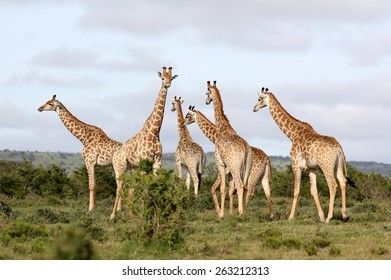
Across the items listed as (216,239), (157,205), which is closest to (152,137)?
(216,239)

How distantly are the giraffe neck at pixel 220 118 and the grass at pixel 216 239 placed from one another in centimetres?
219

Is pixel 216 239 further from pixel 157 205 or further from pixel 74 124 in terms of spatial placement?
pixel 74 124

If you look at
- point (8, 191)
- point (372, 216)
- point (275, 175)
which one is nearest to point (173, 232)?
point (372, 216)

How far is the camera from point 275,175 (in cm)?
3434

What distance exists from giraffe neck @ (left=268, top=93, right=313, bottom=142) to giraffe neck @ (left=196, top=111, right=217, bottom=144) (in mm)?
2000

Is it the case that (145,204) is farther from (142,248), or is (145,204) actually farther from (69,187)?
(69,187)

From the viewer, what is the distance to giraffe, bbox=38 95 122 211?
858 inches

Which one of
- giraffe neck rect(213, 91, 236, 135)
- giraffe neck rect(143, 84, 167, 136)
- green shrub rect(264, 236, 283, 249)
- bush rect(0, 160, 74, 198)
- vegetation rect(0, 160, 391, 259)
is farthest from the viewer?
bush rect(0, 160, 74, 198)

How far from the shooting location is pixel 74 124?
2262 centimetres

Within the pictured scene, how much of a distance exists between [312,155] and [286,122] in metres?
1.73

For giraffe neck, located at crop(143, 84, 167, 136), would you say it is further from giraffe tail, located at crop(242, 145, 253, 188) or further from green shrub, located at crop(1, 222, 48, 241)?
green shrub, located at crop(1, 222, 48, 241)

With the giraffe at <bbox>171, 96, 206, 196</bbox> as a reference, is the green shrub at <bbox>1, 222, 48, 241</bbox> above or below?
below

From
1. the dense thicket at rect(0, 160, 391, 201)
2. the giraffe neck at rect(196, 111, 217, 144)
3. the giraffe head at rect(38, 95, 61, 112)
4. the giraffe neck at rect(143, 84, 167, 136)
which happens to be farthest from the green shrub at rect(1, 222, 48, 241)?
the dense thicket at rect(0, 160, 391, 201)

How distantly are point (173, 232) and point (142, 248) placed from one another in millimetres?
560
